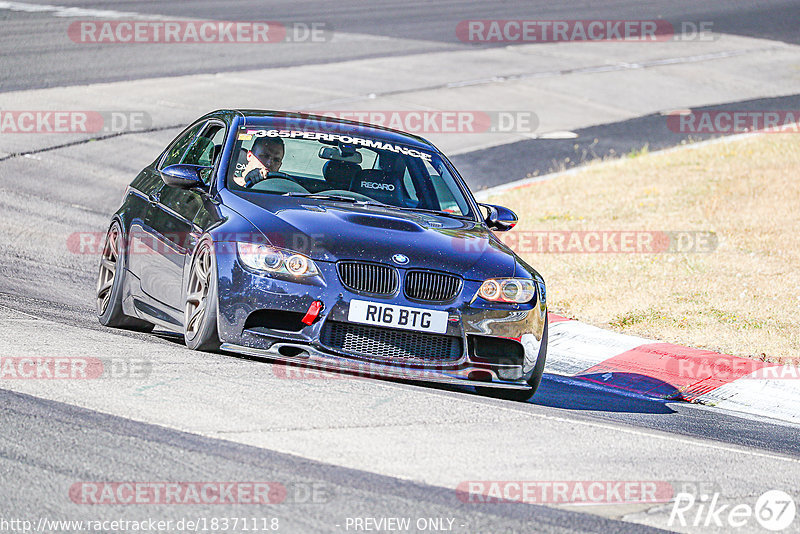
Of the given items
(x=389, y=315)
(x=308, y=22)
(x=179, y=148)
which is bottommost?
(x=389, y=315)

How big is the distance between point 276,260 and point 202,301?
55 cm

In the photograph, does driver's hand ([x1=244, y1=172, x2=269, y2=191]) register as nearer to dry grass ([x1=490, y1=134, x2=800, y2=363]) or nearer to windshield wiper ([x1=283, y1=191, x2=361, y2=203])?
windshield wiper ([x1=283, y1=191, x2=361, y2=203])

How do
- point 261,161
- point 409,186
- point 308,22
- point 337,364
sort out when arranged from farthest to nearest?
point 308,22, point 409,186, point 261,161, point 337,364

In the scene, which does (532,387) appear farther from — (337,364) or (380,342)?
(337,364)

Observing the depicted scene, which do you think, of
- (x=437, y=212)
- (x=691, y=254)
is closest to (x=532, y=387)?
(x=437, y=212)

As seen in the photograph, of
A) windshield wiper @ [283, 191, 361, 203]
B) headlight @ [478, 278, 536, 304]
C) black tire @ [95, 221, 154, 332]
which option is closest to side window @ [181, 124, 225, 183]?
black tire @ [95, 221, 154, 332]

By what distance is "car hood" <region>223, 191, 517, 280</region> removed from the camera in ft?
23.0

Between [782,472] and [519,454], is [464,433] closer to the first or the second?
[519,454]

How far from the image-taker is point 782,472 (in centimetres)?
617

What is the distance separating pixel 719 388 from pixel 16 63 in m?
15.3

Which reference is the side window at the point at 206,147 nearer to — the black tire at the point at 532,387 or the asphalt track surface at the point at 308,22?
the black tire at the point at 532,387

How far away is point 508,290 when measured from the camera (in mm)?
7297

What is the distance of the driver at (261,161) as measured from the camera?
26.1ft

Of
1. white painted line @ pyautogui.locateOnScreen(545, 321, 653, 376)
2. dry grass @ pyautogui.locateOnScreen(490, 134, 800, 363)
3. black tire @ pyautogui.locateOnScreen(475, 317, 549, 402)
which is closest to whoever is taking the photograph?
black tire @ pyautogui.locateOnScreen(475, 317, 549, 402)
